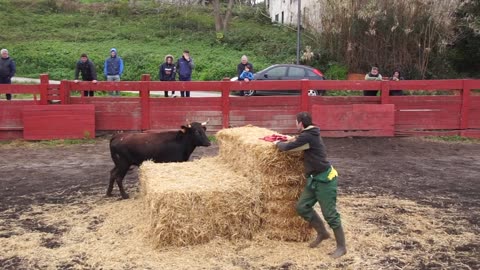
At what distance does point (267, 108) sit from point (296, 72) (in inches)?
207

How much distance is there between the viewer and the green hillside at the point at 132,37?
27.4m

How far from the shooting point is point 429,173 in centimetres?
948

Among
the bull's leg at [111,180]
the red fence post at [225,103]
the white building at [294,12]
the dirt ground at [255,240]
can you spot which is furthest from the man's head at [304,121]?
the white building at [294,12]

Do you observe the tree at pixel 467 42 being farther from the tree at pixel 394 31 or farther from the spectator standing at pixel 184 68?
the spectator standing at pixel 184 68

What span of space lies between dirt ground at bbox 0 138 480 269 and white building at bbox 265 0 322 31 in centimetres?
1773

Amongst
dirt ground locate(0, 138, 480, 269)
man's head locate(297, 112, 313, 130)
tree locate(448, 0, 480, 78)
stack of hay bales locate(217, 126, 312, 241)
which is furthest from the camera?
tree locate(448, 0, 480, 78)

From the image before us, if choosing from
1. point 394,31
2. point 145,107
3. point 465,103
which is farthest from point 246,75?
point 394,31

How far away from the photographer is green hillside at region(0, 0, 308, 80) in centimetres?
2742

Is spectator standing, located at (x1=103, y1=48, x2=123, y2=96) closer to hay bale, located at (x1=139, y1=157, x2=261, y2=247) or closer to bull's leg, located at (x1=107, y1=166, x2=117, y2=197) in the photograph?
bull's leg, located at (x1=107, y1=166, x2=117, y2=197)

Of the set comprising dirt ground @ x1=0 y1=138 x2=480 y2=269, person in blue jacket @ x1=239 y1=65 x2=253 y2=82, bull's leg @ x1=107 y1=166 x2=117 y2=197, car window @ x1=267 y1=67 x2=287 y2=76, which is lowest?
dirt ground @ x1=0 y1=138 x2=480 y2=269

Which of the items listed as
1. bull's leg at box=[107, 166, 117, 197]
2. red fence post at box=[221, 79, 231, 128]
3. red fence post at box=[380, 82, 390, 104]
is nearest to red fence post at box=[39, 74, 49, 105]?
red fence post at box=[221, 79, 231, 128]

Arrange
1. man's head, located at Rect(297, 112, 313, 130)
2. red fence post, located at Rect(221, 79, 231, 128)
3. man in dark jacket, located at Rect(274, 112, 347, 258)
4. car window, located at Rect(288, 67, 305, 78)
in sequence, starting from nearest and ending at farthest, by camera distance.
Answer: man in dark jacket, located at Rect(274, 112, 347, 258) < man's head, located at Rect(297, 112, 313, 130) < red fence post, located at Rect(221, 79, 231, 128) < car window, located at Rect(288, 67, 305, 78)

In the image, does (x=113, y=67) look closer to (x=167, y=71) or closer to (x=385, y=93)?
(x=167, y=71)

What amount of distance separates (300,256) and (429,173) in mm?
4936
